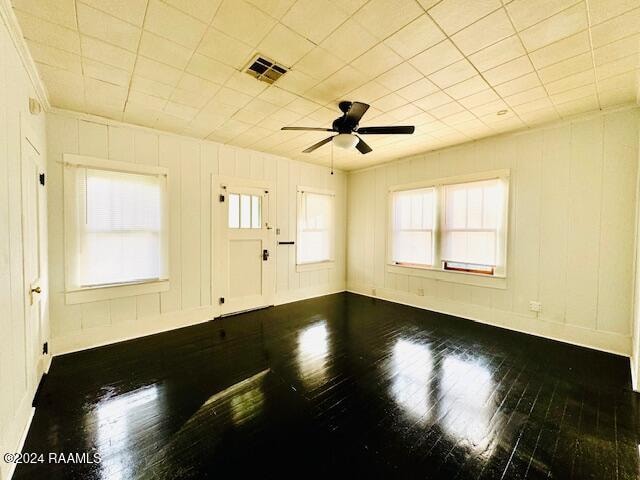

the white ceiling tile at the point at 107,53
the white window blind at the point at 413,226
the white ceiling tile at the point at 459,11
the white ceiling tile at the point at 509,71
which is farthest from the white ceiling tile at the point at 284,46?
the white window blind at the point at 413,226

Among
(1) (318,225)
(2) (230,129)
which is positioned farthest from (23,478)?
(1) (318,225)

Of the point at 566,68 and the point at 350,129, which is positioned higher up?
the point at 566,68

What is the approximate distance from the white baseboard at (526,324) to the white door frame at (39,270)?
486 cm

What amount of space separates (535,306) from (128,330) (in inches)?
208

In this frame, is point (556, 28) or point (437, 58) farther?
point (437, 58)

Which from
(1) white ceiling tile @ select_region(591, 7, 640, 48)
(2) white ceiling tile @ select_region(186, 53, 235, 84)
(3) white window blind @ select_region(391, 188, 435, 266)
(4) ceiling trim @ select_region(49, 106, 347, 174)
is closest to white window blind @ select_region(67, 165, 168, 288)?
(4) ceiling trim @ select_region(49, 106, 347, 174)

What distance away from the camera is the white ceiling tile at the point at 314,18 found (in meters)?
1.73

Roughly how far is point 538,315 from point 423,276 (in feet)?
5.46

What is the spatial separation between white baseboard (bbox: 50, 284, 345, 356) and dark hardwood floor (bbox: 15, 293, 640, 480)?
5.8 inches

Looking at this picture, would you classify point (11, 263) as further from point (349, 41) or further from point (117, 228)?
point (349, 41)

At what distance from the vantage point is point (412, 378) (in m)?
2.63

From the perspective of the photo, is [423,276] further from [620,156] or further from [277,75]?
[277,75]

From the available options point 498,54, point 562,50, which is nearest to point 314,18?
point 498,54

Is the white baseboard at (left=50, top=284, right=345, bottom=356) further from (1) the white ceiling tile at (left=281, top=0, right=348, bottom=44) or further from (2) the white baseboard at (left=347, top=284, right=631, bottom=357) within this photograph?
(1) the white ceiling tile at (left=281, top=0, right=348, bottom=44)
